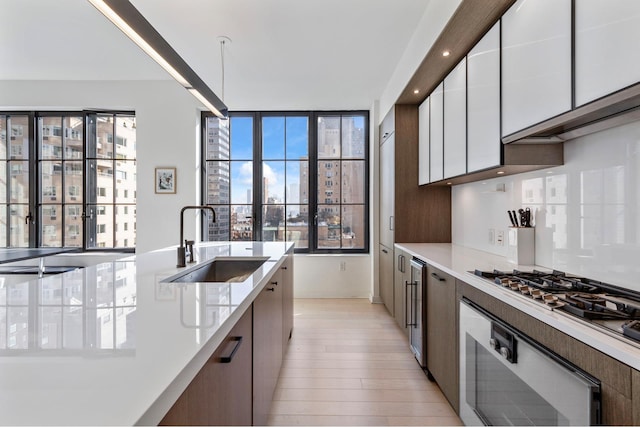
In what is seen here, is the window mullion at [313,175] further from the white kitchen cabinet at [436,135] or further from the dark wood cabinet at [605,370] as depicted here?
the dark wood cabinet at [605,370]

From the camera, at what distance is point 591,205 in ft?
4.81

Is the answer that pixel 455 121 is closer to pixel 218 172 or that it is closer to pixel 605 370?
pixel 605 370

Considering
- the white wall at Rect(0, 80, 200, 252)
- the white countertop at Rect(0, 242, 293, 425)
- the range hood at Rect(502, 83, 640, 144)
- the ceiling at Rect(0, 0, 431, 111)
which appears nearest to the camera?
the white countertop at Rect(0, 242, 293, 425)

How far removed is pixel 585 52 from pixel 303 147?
11.9 ft

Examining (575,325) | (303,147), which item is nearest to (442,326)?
(575,325)

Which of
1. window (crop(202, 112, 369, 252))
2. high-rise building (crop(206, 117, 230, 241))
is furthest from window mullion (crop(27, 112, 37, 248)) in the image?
window (crop(202, 112, 369, 252))

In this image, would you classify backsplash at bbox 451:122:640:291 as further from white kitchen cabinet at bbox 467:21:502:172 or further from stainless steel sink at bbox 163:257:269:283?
stainless steel sink at bbox 163:257:269:283

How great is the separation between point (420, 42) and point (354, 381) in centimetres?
270

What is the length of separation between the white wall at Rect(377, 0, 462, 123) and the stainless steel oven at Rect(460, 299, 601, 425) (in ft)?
5.84

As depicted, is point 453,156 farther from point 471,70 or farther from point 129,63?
point 129,63

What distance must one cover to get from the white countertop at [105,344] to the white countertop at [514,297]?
A: 3.37ft

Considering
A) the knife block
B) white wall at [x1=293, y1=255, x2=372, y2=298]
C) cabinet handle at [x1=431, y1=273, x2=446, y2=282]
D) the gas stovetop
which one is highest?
the knife block

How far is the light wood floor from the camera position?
1857mm

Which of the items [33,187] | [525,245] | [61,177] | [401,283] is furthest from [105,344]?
[33,187]
